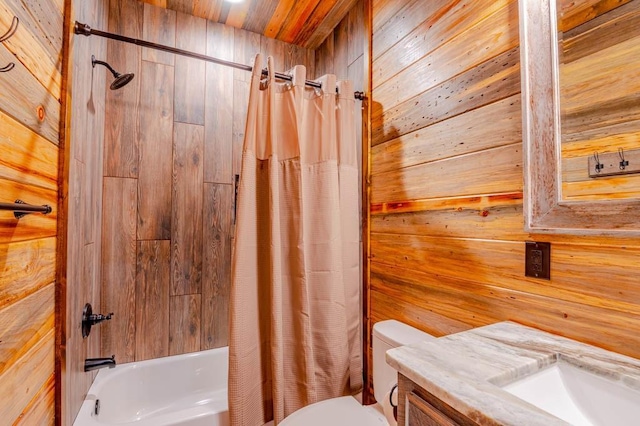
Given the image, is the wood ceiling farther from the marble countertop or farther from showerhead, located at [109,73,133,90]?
the marble countertop

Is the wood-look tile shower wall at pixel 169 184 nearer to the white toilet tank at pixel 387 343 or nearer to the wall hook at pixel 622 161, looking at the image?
the white toilet tank at pixel 387 343

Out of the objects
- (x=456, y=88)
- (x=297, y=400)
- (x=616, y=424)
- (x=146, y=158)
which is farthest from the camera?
(x=146, y=158)

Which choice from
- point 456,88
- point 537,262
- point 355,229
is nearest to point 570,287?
point 537,262

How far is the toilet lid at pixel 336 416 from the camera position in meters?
1.22

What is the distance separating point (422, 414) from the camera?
639 mm

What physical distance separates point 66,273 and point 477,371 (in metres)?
1.31

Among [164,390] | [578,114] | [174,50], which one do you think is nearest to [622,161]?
[578,114]

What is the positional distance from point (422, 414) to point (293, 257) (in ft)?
3.27

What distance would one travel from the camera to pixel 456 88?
1219 millimetres

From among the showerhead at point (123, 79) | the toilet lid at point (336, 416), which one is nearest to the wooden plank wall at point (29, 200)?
the showerhead at point (123, 79)

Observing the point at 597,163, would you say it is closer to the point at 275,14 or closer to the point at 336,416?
the point at 336,416

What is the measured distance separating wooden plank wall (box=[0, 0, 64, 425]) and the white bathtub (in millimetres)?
610

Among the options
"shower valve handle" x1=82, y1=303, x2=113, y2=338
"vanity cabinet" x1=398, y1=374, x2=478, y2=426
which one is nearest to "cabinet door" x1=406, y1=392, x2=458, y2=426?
"vanity cabinet" x1=398, y1=374, x2=478, y2=426

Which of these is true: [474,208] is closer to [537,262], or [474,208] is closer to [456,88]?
[537,262]
